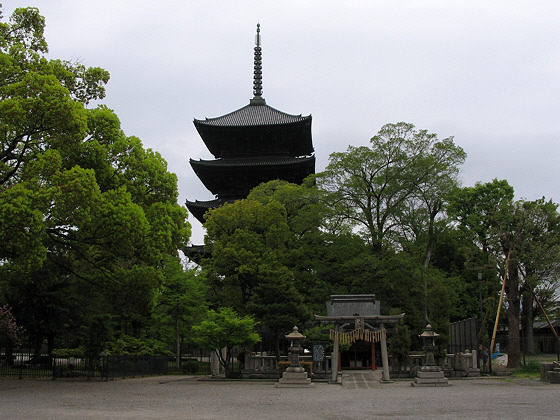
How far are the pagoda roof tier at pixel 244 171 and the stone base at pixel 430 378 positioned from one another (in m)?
21.1

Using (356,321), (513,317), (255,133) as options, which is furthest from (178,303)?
(255,133)

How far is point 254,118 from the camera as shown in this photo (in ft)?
133

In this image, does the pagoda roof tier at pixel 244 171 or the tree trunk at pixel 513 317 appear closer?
the tree trunk at pixel 513 317

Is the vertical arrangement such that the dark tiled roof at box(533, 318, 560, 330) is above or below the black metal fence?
above

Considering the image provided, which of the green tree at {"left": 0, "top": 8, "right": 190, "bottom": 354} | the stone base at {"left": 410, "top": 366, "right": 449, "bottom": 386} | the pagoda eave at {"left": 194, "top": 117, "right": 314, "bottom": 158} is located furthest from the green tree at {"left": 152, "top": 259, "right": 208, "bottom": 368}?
the pagoda eave at {"left": 194, "top": 117, "right": 314, "bottom": 158}

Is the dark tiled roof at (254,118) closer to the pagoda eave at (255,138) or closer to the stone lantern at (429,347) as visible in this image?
the pagoda eave at (255,138)

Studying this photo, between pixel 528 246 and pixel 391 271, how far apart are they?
6131mm

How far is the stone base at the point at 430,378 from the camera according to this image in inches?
725

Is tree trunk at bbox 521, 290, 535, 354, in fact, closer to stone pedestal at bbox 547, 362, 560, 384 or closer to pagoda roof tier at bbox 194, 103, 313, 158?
stone pedestal at bbox 547, 362, 560, 384

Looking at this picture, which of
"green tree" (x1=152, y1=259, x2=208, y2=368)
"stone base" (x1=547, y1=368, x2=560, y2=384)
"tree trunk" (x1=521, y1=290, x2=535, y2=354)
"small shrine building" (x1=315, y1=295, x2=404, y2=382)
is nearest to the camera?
"stone base" (x1=547, y1=368, x2=560, y2=384)

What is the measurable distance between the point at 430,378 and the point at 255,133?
24.8 metres

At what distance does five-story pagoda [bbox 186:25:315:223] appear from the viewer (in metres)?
38.4

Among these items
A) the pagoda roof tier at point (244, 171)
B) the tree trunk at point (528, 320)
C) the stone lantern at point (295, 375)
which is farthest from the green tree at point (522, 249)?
the pagoda roof tier at point (244, 171)

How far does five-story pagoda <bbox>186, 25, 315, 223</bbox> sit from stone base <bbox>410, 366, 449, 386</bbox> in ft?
69.3
